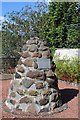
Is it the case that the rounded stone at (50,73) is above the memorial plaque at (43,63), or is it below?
below

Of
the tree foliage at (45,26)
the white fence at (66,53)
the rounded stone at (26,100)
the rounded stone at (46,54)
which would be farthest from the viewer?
the tree foliage at (45,26)

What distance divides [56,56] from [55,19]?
3.72 m

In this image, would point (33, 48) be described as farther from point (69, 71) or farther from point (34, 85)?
point (69, 71)

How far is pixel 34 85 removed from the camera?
6.85 m

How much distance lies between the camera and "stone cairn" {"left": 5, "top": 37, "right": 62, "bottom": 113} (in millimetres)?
6820

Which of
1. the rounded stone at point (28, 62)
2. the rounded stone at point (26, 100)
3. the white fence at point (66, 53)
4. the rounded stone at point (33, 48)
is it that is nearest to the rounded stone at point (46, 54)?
the rounded stone at point (33, 48)

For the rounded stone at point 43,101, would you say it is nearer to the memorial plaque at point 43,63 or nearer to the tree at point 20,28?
the memorial plaque at point 43,63

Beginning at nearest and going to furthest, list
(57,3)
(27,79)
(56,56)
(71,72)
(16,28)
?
(27,79), (71,72), (56,56), (57,3), (16,28)

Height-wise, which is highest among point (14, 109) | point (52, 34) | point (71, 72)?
point (52, 34)

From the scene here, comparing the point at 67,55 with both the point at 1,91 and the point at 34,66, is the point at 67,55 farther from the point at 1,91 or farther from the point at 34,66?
the point at 34,66

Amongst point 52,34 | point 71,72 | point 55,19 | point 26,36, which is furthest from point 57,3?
point 71,72

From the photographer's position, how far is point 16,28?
772 inches

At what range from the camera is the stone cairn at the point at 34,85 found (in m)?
6.82

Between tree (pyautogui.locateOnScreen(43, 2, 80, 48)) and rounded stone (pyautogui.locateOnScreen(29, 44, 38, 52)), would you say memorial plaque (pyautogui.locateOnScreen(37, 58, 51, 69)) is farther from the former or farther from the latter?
tree (pyautogui.locateOnScreen(43, 2, 80, 48))
